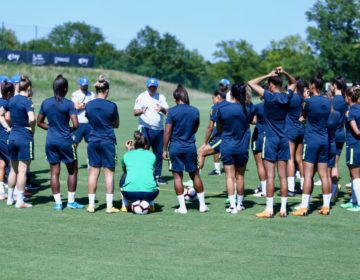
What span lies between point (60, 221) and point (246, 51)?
116 meters

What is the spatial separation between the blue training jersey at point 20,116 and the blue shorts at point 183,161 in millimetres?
2373

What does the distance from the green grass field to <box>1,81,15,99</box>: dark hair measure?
185 centimetres

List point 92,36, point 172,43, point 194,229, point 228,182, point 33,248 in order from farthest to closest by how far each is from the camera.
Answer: point 92,36 < point 172,43 < point 228,182 < point 194,229 < point 33,248

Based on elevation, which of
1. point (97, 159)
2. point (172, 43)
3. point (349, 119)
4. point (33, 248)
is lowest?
point (33, 248)

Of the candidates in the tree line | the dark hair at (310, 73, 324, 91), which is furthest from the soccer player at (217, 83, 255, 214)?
the tree line

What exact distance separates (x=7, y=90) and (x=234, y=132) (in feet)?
13.1

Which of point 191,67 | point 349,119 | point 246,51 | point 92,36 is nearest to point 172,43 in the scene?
point 191,67

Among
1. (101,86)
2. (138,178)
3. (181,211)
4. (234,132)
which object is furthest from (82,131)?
(234,132)

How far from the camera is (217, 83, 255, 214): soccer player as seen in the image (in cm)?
1048

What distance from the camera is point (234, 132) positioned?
1055 cm

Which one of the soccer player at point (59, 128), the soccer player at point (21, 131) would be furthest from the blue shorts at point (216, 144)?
the soccer player at point (21, 131)

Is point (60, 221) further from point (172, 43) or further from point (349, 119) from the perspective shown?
point (172, 43)

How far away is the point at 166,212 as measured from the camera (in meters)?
10.8

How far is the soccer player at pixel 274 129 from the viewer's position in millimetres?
10203
